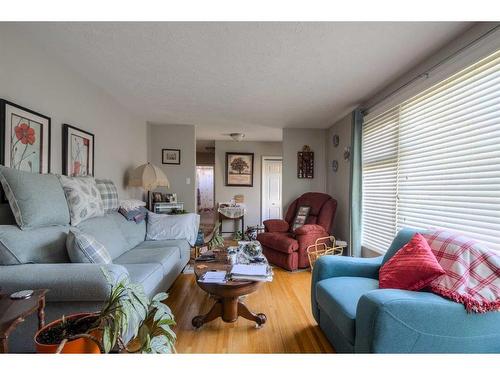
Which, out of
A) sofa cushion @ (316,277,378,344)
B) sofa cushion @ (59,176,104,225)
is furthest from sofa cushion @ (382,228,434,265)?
sofa cushion @ (59,176,104,225)

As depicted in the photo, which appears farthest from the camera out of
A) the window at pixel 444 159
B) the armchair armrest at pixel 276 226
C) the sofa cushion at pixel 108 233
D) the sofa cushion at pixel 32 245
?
the armchair armrest at pixel 276 226

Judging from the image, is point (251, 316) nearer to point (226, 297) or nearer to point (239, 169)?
point (226, 297)

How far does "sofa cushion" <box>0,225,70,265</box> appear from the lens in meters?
1.40

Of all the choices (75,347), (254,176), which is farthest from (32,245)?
(254,176)

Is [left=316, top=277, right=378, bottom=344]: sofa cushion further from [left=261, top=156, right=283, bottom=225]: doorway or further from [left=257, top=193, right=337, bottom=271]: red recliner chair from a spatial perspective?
[left=261, top=156, right=283, bottom=225]: doorway

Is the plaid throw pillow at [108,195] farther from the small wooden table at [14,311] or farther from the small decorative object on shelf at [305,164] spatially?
the small decorative object on shelf at [305,164]

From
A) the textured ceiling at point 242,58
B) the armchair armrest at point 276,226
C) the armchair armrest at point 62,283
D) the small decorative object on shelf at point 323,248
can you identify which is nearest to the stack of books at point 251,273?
the armchair armrest at point 62,283

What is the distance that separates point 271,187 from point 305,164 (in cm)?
159

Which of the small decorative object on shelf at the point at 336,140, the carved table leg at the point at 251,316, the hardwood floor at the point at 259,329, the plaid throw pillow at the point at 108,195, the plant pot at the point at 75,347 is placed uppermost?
the small decorative object on shelf at the point at 336,140

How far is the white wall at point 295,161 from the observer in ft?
14.7

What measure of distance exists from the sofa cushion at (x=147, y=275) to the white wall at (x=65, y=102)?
1182 mm

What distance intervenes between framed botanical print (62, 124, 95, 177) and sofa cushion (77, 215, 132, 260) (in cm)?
55

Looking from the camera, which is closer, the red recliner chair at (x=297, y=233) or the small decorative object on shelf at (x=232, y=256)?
the small decorative object on shelf at (x=232, y=256)
